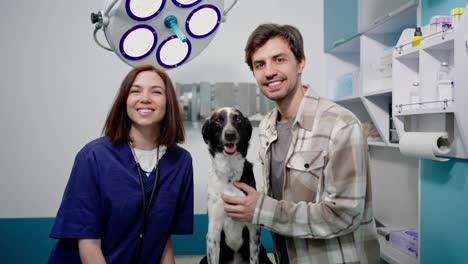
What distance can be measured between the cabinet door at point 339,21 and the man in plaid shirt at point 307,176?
1214mm

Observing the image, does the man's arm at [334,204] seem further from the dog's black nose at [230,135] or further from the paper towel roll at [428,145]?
the dog's black nose at [230,135]

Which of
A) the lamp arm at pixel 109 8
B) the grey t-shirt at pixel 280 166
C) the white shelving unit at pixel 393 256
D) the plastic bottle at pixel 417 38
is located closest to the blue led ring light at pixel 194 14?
the lamp arm at pixel 109 8

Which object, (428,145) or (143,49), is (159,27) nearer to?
(143,49)

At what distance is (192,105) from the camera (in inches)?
105

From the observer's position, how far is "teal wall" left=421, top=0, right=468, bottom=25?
1.39 metres

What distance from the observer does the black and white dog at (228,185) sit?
1.68m

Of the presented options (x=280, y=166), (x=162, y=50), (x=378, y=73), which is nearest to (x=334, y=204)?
(x=280, y=166)

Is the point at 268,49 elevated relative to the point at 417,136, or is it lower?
elevated

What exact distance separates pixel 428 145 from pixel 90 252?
1.40 metres

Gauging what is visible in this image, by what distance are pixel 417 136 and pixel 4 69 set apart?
2818mm

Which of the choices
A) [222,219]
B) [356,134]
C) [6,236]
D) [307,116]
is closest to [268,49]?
[307,116]

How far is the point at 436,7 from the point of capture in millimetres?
1504

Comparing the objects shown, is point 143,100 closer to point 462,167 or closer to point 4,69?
point 462,167

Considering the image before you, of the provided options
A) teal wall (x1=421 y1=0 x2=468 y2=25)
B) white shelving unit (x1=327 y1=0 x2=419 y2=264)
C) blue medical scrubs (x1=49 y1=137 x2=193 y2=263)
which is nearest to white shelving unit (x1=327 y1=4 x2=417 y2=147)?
white shelving unit (x1=327 y1=0 x2=419 y2=264)
